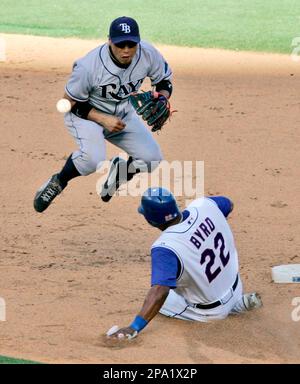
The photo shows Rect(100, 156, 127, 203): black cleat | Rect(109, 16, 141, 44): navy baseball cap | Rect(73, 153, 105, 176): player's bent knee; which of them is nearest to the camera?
Rect(109, 16, 141, 44): navy baseball cap

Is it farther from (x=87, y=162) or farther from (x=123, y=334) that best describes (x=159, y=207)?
(x=87, y=162)

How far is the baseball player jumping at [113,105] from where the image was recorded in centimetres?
828

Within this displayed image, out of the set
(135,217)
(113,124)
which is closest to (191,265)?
(113,124)

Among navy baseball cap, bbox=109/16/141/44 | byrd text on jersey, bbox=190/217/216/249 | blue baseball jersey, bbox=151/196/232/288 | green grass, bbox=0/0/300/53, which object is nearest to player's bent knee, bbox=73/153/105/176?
navy baseball cap, bbox=109/16/141/44

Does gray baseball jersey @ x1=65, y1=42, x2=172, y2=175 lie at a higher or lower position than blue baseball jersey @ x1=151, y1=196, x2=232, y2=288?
higher

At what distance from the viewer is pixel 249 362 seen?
21.7 ft

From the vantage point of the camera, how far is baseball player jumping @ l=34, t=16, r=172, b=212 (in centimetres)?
828

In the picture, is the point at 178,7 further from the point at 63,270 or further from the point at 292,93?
the point at 63,270

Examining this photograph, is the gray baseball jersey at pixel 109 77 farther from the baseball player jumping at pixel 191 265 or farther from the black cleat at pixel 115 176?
the baseball player jumping at pixel 191 265

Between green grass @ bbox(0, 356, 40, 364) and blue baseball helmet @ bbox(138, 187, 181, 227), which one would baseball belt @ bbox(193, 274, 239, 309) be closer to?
blue baseball helmet @ bbox(138, 187, 181, 227)
